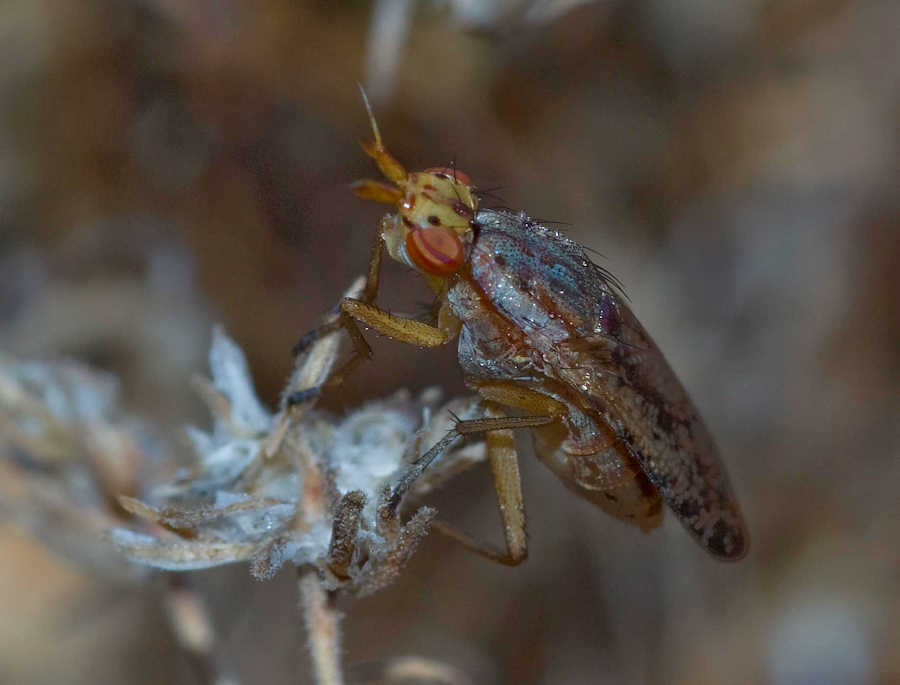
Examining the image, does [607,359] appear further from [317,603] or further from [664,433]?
[317,603]

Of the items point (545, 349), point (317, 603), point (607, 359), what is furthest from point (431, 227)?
point (317, 603)

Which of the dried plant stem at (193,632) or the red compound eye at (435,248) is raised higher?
the red compound eye at (435,248)

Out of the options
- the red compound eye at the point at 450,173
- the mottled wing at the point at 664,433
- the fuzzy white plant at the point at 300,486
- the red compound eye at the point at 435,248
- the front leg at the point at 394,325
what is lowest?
the fuzzy white plant at the point at 300,486

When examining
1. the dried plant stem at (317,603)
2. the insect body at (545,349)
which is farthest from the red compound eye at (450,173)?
the dried plant stem at (317,603)

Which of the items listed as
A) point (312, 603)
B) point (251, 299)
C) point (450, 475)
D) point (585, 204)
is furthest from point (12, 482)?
point (585, 204)

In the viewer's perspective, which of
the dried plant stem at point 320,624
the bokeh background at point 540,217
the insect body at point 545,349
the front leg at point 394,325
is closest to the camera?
the dried plant stem at point 320,624

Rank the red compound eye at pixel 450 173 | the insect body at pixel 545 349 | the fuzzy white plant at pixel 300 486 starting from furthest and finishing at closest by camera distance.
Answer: the red compound eye at pixel 450 173
the insect body at pixel 545 349
the fuzzy white plant at pixel 300 486

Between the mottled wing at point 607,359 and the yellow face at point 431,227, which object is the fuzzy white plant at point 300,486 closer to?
the yellow face at point 431,227

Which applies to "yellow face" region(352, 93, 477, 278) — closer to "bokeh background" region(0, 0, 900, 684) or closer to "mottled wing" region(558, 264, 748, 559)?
"mottled wing" region(558, 264, 748, 559)
